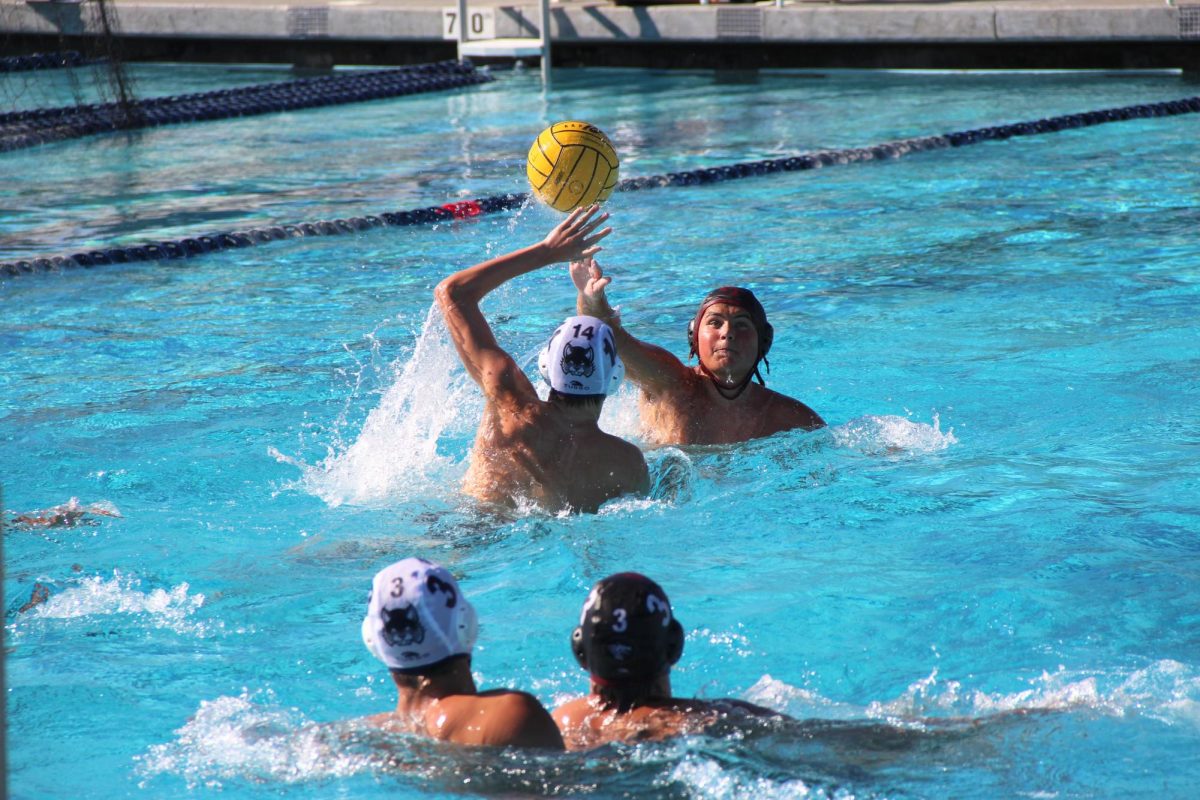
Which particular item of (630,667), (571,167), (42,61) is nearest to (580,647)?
(630,667)

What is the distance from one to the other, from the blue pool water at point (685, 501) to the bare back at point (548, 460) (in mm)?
99

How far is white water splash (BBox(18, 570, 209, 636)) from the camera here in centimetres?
421

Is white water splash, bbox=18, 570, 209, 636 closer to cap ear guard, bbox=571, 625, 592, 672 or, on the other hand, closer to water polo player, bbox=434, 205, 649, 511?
water polo player, bbox=434, 205, 649, 511

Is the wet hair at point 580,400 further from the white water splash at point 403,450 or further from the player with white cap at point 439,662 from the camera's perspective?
the player with white cap at point 439,662

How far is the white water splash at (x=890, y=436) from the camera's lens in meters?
5.45

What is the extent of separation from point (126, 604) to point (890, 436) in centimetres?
279

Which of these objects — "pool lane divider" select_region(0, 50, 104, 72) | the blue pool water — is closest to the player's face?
the blue pool water

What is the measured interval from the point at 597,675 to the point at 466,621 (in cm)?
29

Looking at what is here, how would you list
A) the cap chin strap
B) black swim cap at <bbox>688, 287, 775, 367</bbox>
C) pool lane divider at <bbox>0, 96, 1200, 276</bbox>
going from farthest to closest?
pool lane divider at <bbox>0, 96, 1200, 276</bbox>, the cap chin strap, black swim cap at <bbox>688, 287, 775, 367</bbox>

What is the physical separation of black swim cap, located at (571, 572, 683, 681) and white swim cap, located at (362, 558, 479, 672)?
245mm

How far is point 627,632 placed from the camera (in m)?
2.86

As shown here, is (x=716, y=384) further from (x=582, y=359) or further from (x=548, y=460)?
(x=582, y=359)

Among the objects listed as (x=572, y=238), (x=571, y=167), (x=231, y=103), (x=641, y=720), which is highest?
(x=231, y=103)

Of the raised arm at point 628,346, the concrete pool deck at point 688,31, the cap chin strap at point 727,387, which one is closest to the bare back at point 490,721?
the raised arm at point 628,346
